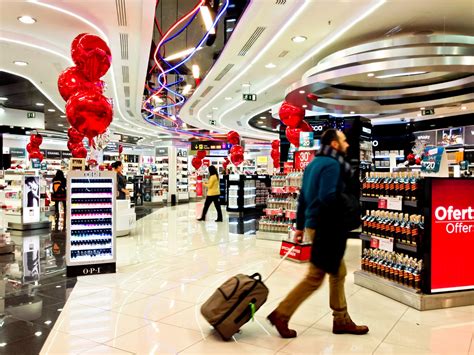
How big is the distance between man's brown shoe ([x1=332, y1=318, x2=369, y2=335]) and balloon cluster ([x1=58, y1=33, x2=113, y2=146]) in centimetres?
361

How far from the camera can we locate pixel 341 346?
2961 mm

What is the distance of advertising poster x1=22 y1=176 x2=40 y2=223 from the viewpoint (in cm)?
898

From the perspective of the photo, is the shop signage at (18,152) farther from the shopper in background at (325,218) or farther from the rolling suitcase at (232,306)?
the shopper in background at (325,218)

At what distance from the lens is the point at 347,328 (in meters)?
3.17

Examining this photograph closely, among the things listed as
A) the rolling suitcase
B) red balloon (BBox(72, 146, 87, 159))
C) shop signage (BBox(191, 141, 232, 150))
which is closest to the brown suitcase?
the rolling suitcase

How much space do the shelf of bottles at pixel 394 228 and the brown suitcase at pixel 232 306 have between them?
179 centimetres

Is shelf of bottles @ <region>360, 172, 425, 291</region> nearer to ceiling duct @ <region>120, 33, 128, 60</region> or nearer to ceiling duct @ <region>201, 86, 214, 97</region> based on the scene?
ceiling duct @ <region>120, 33, 128, 60</region>

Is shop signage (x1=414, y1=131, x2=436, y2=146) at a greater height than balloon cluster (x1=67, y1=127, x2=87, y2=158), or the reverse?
shop signage (x1=414, y1=131, x2=436, y2=146)

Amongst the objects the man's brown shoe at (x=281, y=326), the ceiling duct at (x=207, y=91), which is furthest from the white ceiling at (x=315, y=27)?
the man's brown shoe at (x=281, y=326)

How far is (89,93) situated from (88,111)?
277mm

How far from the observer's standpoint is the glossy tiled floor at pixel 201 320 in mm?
2947

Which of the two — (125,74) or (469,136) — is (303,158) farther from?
(469,136)

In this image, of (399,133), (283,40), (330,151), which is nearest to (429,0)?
(283,40)

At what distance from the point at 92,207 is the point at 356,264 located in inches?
156
